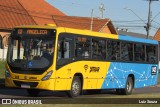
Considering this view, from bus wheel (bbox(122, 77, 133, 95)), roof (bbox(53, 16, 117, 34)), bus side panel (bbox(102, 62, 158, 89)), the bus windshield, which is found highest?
roof (bbox(53, 16, 117, 34))

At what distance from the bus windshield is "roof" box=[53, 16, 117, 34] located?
4904cm

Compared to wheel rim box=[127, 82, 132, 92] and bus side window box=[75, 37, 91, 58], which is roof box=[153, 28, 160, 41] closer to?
wheel rim box=[127, 82, 132, 92]

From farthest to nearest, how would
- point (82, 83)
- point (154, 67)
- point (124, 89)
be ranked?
point (154, 67), point (124, 89), point (82, 83)

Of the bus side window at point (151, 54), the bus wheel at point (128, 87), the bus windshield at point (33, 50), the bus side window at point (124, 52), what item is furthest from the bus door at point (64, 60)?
the bus side window at point (151, 54)

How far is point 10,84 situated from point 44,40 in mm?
2180

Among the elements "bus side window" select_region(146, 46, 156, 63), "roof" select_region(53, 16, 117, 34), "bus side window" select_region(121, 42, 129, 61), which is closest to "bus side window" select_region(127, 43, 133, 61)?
"bus side window" select_region(121, 42, 129, 61)

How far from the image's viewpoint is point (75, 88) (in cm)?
2002

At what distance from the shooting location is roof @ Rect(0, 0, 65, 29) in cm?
5678

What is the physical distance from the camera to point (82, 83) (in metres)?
20.5

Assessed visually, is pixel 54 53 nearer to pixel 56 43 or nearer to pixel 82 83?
pixel 56 43

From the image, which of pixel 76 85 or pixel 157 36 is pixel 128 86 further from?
pixel 157 36

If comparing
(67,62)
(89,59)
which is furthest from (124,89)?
(67,62)

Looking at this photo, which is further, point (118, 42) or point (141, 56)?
point (141, 56)

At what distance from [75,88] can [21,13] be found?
41.4 m
